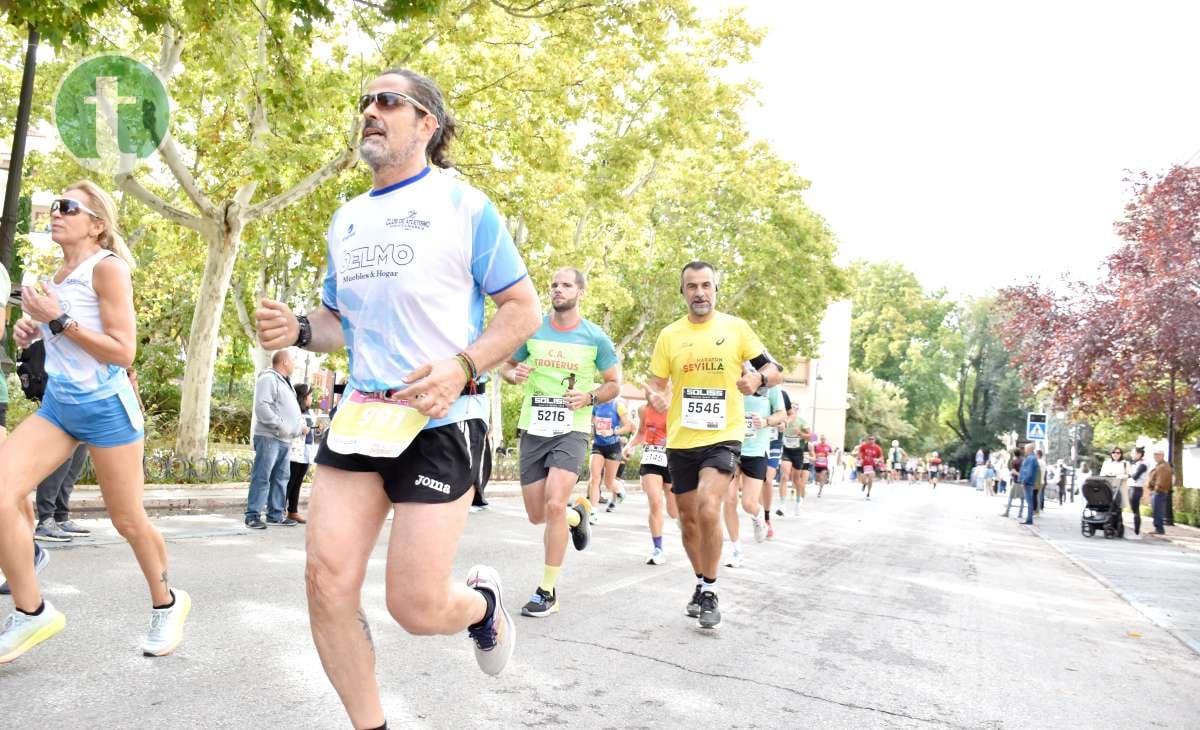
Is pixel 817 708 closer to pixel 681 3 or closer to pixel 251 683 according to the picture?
pixel 251 683

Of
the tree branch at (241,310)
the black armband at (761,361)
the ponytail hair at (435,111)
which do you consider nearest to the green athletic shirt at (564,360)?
the black armband at (761,361)

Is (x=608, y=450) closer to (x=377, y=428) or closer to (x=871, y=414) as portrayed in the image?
(x=377, y=428)

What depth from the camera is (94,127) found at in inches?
569

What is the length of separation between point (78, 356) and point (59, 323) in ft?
0.58

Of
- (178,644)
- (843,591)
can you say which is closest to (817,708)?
(178,644)

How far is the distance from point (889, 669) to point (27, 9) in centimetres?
935

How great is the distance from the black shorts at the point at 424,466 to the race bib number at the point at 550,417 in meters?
3.63

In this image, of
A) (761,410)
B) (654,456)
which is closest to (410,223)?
(654,456)

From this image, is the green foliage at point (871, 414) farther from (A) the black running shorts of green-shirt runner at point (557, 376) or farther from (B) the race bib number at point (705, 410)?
(B) the race bib number at point (705, 410)

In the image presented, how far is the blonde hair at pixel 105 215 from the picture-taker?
457cm

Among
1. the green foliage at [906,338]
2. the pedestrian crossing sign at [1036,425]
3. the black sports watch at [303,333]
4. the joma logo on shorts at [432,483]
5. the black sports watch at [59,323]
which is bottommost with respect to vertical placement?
the joma logo on shorts at [432,483]

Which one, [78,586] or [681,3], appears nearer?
[78,586]

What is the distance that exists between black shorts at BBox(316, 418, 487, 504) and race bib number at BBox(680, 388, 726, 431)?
349cm

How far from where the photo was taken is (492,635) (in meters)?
3.60
